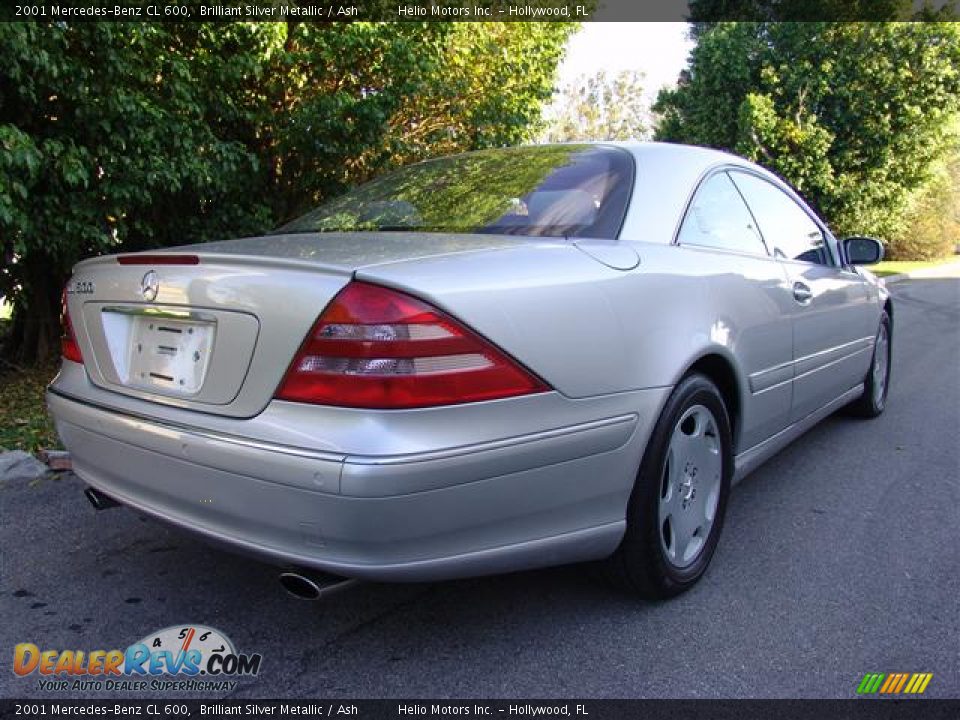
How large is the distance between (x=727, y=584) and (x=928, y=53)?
16.9 meters

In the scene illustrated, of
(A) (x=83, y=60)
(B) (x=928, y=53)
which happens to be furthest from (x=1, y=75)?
(B) (x=928, y=53)

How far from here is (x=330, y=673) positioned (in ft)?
7.17

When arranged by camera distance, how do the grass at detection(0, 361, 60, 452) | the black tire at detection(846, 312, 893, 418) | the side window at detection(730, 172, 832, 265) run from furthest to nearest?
the black tire at detection(846, 312, 893, 418), the grass at detection(0, 361, 60, 452), the side window at detection(730, 172, 832, 265)

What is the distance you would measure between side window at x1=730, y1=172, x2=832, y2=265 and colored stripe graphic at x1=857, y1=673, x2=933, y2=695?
6.14 ft

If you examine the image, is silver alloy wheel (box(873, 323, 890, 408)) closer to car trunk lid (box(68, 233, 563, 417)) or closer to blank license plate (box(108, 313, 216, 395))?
car trunk lid (box(68, 233, 563, 417))

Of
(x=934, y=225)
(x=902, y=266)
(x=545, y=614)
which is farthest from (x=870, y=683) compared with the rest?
(x=934, y=225)

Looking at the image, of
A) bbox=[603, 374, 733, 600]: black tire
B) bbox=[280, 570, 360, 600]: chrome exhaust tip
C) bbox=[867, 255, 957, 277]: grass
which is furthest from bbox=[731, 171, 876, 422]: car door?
bbox=[867, 255, 957, 277]: grass

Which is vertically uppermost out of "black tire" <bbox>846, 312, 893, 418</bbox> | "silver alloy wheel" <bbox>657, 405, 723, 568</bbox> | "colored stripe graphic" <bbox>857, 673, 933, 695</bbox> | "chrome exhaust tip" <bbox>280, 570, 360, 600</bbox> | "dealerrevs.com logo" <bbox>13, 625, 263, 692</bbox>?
"chrome exhaust tip" <bbox>280, 570, 360, 600</bbox>

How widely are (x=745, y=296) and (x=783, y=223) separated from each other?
1.06 m

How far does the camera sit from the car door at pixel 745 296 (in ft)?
9.17

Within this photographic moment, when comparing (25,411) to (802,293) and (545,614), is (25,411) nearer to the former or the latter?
(545,614)

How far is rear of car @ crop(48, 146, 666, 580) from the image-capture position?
1846 millimetres

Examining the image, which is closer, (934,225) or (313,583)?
(313,583)

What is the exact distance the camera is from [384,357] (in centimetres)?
186
